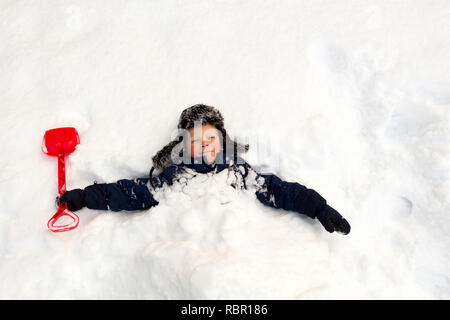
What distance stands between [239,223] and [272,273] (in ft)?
0.99

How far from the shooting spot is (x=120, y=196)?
6.09ft

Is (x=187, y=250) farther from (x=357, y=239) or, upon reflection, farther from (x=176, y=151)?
(x=357, y=239)

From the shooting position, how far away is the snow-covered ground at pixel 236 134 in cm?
160

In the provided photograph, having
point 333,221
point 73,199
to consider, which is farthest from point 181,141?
point 333,221

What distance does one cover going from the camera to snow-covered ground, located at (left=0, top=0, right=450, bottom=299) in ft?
5.24

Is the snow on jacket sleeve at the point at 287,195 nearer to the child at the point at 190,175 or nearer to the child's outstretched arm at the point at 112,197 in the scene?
the child at the point at 190,175

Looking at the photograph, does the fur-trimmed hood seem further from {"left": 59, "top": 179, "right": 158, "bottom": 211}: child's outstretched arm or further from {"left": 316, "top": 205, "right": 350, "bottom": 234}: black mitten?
{"left": 316, "top": 205, "right": 350, "bottom": 234}: black mitten

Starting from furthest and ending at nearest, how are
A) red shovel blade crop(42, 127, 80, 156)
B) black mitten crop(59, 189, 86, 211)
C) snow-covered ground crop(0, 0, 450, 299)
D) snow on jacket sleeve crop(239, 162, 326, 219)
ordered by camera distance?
1. red shovel blade crop(42, 127, 80, 156)
2. black mitten crop(59, 189, 86, 211)
3. snow on jacket sleeve crop(239, 162, 326, 219)
4. snow-covered ground crop(0, 0, 450, 299)

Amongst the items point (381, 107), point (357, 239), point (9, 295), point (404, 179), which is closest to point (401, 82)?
point (381, 107)

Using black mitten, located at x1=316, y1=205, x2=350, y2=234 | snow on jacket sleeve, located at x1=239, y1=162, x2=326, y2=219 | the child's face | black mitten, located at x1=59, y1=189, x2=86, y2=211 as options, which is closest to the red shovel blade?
black mitten, located at x1=59, y1=189, x2=86, y2=211

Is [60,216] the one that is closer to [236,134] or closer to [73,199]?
[73,199]

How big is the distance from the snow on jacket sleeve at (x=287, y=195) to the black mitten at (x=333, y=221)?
0.13 ft

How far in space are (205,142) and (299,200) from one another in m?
0.54

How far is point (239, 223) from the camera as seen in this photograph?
1667 mm
